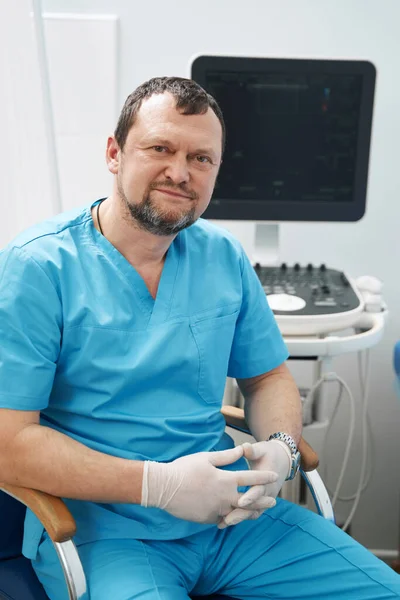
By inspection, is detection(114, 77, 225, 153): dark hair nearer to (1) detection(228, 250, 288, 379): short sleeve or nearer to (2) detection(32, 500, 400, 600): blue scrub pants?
(1) detection(228, 250, 288, 379): short sleeve

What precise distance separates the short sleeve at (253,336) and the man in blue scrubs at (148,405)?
0.06m

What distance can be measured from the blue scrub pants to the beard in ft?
1.82

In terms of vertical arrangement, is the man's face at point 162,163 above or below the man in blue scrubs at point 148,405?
above

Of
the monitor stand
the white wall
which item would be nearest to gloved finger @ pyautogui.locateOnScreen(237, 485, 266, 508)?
the monitor stand

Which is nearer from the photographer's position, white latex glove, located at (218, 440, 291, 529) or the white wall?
white latex glove, located at (218, 440, 291, 529)

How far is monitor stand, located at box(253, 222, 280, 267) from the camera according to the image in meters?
2.05

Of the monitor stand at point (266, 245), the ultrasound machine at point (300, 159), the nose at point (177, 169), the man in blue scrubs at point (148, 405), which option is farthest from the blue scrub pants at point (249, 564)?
the monitor stand at point (266, 245)

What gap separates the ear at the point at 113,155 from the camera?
Answer: 135cm

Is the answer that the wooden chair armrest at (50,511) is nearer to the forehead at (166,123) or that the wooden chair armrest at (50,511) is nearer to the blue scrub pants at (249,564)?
the blue scrub pants at (249,564)

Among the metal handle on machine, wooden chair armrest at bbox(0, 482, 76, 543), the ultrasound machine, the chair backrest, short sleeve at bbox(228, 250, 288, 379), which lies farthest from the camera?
the ultrasound machine

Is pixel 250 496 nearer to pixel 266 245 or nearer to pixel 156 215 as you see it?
pixel 156 215

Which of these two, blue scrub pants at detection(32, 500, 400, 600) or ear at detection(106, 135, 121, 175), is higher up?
ear at detection(106, 135, 121, 175)

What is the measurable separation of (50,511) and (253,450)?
0.38 m

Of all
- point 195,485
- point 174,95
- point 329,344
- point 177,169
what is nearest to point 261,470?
point 195,485
